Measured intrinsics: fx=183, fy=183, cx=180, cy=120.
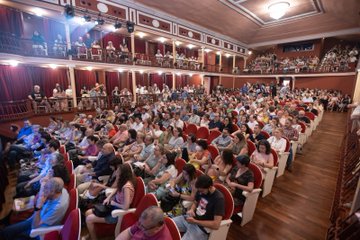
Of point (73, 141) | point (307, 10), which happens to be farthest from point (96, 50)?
point (307, 10)

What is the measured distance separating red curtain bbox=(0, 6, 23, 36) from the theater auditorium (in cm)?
→ 5

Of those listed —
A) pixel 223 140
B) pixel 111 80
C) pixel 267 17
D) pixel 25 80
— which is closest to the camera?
pixel 223 140

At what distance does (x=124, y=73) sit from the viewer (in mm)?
12578

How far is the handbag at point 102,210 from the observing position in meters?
2.02

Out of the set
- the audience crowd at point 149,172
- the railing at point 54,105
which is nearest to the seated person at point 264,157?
the audience crowd at point 149,172

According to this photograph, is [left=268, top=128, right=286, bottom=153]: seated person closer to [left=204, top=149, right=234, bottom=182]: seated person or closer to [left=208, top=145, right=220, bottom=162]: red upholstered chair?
[left=208, top=145, right=220, bottom=162]: red upholstered chair

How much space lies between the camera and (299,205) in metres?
2.70

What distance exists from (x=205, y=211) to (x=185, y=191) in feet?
1.54

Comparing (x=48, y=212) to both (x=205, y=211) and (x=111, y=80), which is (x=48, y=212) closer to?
(x=205, y=211)

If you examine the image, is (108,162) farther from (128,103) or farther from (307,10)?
(307,10)

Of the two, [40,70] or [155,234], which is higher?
[40,70]

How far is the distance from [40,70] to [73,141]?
664cm

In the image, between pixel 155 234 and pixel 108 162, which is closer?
pixel 155 234

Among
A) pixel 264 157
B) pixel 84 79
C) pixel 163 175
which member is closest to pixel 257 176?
pixel 264 157
